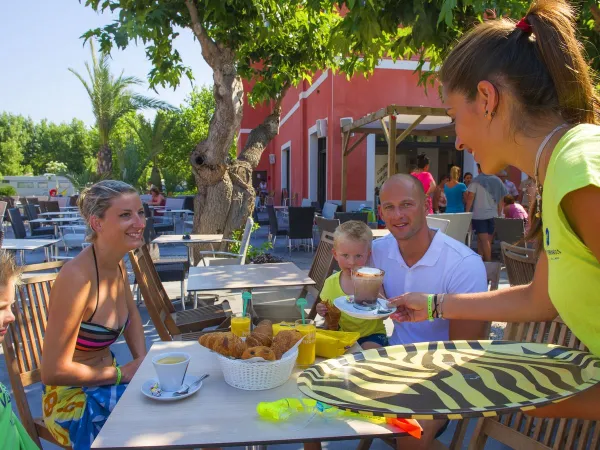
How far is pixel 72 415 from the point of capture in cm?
191

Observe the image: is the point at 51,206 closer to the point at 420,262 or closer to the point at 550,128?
the point at 420,262

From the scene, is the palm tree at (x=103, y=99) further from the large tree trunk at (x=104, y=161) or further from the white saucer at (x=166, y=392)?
the white saucer at (x=166, y=392)

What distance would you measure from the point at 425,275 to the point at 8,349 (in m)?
1.98

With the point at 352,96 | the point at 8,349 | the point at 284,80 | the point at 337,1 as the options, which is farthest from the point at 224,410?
the point at 352,96

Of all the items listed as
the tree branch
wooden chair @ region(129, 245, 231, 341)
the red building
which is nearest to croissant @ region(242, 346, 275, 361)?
wooden chair @ region(129, 245, 231, 341)

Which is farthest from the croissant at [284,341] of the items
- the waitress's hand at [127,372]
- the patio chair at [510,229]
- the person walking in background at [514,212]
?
the person walking in background at [514,212]

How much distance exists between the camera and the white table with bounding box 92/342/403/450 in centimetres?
124

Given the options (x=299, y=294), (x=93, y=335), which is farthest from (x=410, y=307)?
(x=299, y=294)

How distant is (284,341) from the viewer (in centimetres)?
164

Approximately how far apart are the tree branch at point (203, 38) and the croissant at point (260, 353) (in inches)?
216

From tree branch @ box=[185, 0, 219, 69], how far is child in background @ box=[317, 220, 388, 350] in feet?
14.6

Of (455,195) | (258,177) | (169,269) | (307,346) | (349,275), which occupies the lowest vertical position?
(169,269)

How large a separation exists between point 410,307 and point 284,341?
0.52 meters

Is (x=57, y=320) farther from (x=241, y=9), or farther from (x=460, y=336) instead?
(x=241, y=9)
